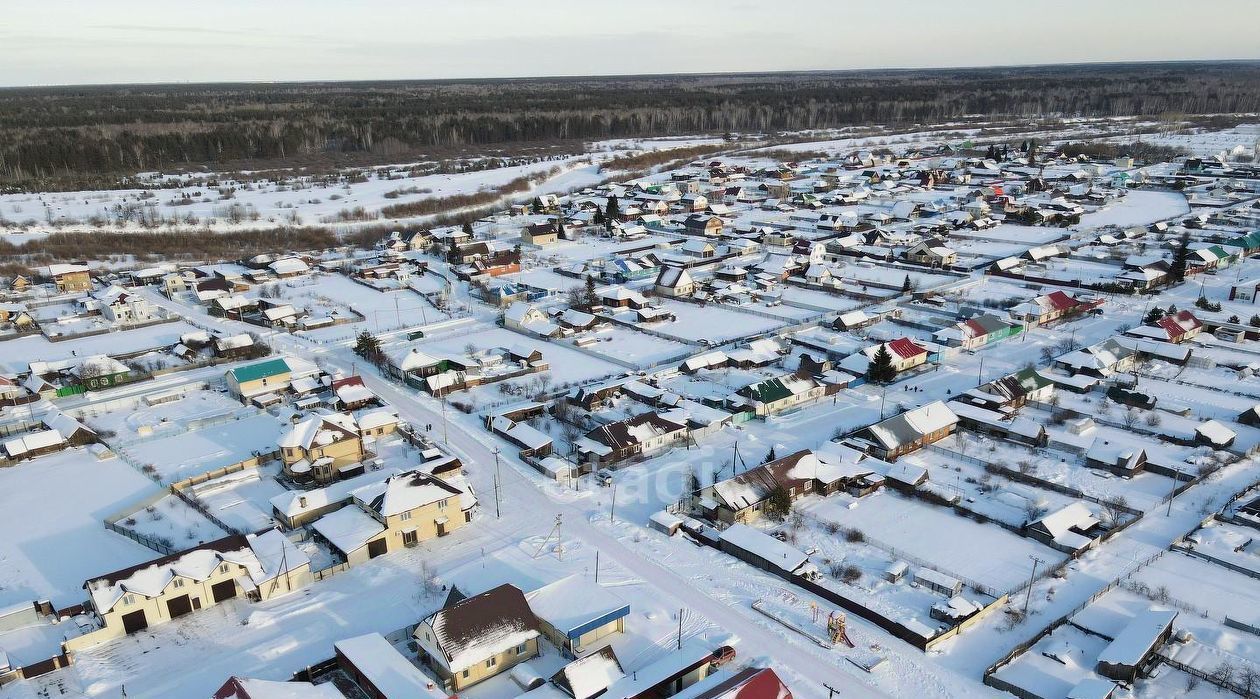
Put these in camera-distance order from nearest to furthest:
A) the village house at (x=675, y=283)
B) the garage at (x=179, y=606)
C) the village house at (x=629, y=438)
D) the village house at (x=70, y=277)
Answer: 1. the garage at (x=179, y=606)
2. the village house at (x=629, y=438)
3. the village house at (x=675, y=283)
4. the village house at (x=70, y=277)

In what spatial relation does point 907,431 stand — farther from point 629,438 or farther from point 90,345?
point 90,345

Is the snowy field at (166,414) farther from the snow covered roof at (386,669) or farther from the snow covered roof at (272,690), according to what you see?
the snow covered roof at (272,690)

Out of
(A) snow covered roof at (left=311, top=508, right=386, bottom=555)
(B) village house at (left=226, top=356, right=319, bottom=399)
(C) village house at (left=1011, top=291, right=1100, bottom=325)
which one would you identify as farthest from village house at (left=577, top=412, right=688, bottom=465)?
(C) village house at (left=1011, top=291, right=1100, bottom=325)

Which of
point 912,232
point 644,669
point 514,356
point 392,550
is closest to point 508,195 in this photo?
point 912,232

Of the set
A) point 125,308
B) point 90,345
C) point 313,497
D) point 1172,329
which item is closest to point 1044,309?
point 1172,329

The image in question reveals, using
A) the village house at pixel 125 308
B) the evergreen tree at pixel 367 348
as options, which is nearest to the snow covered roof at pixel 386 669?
the evergreen tree at pixel 367 348

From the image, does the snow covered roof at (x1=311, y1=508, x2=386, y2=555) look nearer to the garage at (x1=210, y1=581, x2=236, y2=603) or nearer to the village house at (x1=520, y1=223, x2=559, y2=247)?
the garage at (x1=210, y1=581, x2=236, y2=603)
